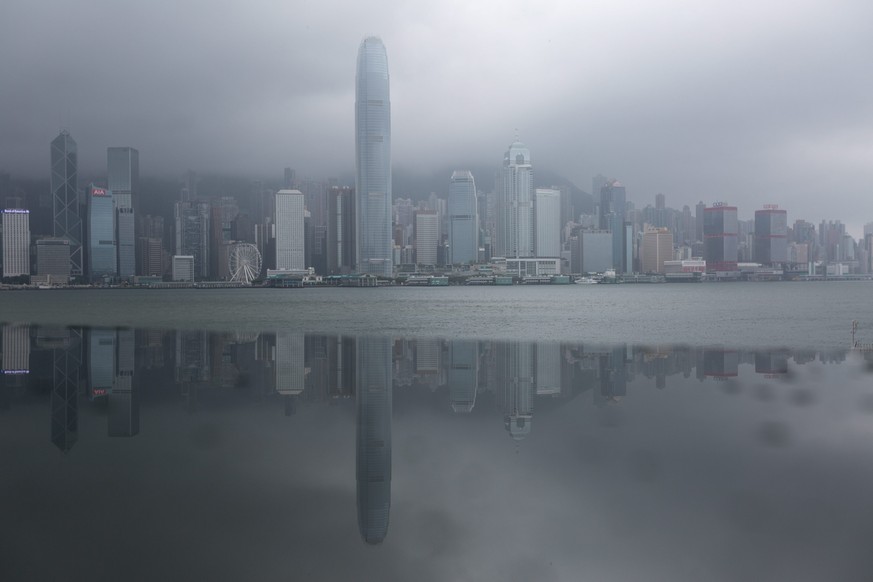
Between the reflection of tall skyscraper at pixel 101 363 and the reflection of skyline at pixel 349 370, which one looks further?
the reflection of tall skyscraper at pixel 101 363

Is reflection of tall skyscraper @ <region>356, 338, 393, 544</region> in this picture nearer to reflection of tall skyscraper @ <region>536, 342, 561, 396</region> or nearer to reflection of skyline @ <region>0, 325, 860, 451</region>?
reflection of skyline @ <region>0, 325, 860, 451</region>

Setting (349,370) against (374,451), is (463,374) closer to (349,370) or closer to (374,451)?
(349,370)

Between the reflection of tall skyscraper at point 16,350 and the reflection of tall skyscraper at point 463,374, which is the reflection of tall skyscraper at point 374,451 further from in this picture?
the reflection of tall skyscraper at point 16,350

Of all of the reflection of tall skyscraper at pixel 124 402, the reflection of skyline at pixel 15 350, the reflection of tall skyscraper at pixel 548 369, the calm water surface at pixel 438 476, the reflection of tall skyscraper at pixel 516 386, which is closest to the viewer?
the calm water surface at pixel 438 476

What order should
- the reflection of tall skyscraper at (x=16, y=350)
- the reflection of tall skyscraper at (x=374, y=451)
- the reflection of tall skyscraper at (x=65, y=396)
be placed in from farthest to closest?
the reflection of tall skyscraper at (x=16, y=350), the reflection of tall skyscraper at (x=65, y=396), the reflection of tall skyscraper at (x=374, y=451)

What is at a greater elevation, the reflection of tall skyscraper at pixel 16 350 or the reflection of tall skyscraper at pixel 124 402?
the reflection of tall skyscraper at pixel 124 402

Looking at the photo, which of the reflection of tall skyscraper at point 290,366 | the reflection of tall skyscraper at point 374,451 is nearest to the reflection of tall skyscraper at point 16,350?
the reflection of tall skyscraper at point 290,366
